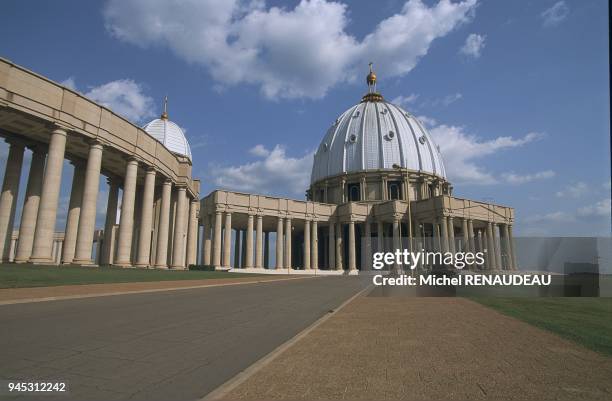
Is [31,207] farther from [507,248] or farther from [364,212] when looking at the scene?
[507,248]

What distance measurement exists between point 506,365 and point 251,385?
431 centimetres

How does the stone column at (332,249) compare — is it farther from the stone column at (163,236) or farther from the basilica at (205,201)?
the stone column at (163,236)

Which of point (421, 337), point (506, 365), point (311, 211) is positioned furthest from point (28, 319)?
point (311, 211)

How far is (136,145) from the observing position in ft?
119

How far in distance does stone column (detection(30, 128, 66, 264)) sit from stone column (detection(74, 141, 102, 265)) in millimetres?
2531

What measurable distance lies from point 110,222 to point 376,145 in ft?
207

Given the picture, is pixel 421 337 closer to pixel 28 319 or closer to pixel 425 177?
pixel 28 319

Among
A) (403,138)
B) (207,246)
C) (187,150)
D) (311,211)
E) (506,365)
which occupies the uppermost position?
(403,138)

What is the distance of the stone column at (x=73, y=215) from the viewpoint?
3309cm

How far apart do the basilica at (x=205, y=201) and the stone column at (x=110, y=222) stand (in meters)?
0.14

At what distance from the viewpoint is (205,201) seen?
227ft

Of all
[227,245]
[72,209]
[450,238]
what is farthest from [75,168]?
[450,238]

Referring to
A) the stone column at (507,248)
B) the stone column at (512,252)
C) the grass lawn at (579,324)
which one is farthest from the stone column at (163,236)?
the stone column at (512,252)

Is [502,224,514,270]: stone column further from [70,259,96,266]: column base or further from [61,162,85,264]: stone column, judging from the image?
[61,162,85,264]: stone column
